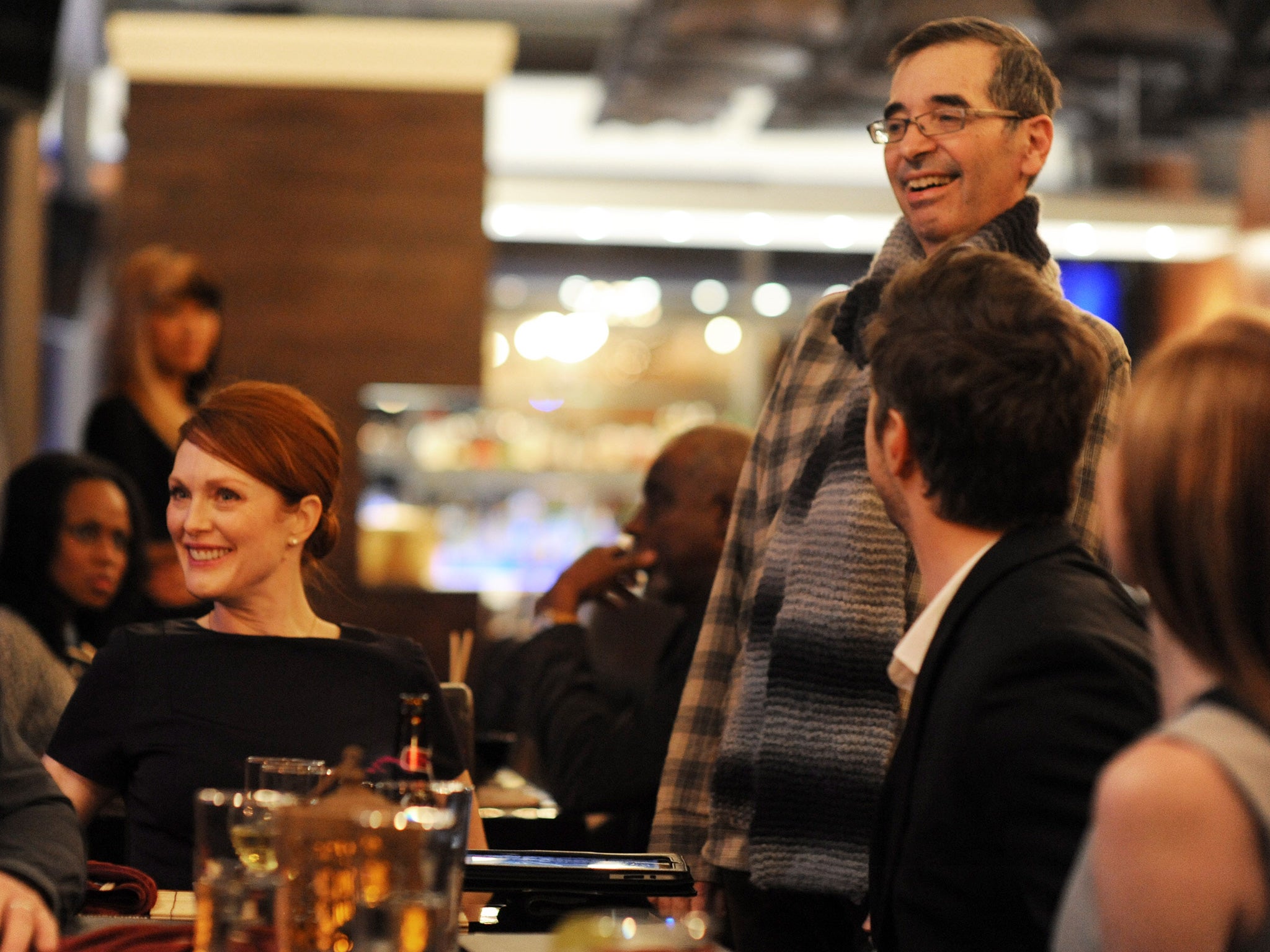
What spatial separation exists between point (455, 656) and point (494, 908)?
3.82 ft

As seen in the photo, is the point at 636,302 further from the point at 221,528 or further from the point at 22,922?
the point at 22,922

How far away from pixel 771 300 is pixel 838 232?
0.54 meters

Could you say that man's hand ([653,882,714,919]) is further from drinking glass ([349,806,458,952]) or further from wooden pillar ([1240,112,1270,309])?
wooden pillar ([1240,112,1270,309])

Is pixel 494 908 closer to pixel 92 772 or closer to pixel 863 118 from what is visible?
pixel 92 772

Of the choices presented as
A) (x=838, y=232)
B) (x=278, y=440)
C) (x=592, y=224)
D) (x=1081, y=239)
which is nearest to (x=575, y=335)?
(x=592, y=224)

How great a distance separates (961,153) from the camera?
7.10ft

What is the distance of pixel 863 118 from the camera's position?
21.1 feet

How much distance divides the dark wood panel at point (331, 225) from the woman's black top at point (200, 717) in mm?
4129

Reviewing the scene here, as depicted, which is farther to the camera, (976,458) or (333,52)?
(333,52)

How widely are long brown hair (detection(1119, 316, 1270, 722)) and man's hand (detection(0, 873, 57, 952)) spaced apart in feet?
3.21

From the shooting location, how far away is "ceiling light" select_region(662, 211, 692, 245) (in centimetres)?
823

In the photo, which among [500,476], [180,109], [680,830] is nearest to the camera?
[680,830]

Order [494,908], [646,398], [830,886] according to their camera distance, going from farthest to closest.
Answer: [646,398] < [830,886] < [494,908]

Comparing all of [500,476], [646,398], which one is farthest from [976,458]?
[646,398]
